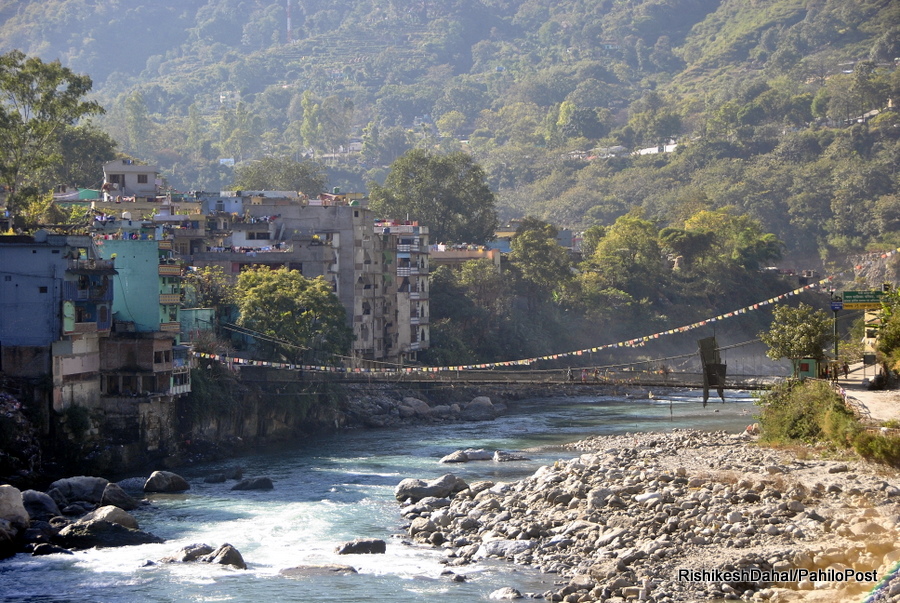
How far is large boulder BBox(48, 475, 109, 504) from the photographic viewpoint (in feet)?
98.4

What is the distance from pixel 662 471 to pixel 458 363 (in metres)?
29.2

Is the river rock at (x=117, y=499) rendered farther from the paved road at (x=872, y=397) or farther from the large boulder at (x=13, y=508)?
the paved road at (x=872, y=397)

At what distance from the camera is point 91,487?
30.2 m

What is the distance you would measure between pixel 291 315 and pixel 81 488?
1460 cm

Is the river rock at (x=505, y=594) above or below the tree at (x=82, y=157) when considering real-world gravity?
below

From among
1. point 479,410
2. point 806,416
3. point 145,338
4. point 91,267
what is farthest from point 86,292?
point 479,410

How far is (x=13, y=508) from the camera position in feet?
86.3

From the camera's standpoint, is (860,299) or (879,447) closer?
(879,447)

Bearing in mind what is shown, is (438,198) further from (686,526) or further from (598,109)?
(598,109)

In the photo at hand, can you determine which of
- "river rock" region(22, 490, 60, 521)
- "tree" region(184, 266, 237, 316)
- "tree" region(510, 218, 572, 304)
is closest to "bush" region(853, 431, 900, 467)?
"river rock" region(22, 490, 60, 521)

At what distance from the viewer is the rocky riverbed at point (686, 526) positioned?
2028 cm

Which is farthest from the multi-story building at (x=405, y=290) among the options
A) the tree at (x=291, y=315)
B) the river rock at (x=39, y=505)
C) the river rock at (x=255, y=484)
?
the river rock at (x=39, y=505)

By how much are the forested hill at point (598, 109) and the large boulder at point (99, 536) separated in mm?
66518

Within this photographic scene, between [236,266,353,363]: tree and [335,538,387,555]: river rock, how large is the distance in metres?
18.2
